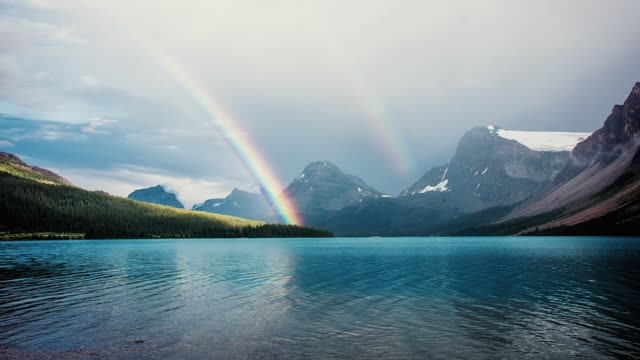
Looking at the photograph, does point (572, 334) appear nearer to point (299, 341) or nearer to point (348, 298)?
point (299, 341)

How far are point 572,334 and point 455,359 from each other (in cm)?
1198

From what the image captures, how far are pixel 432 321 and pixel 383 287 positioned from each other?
22749mm

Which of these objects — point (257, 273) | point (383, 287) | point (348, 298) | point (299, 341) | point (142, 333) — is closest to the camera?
point (299, 341)

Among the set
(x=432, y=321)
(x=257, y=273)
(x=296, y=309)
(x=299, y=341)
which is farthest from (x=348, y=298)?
(x=257, y=273)

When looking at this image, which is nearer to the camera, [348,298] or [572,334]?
[572,334]

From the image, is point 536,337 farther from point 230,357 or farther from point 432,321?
point 230,357

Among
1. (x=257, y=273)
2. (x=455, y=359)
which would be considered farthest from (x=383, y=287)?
(x=455, y=359)

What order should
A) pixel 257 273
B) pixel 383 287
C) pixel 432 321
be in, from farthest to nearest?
pixel 257 273 < pixel 383 287 < pixel 432 321

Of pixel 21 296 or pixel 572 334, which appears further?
pixel 21 296

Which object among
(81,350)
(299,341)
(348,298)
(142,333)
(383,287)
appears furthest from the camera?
(383,287)

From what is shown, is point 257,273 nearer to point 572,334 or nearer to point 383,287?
point 383,287

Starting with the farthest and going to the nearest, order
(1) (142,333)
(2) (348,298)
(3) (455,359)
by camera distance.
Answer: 1. (2) (348,298)
2. (1) (142,333)
3. (3) (455,359)

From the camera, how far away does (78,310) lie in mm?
44156

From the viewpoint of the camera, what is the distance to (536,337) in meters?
32.8
